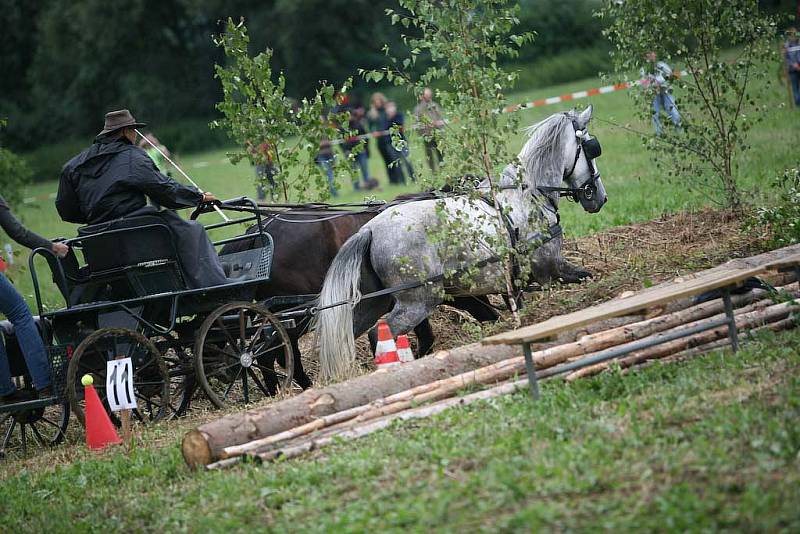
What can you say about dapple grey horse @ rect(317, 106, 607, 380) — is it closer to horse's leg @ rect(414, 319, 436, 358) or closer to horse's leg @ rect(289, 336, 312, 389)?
horse's leg @ rect(414, 319, 436, 358)

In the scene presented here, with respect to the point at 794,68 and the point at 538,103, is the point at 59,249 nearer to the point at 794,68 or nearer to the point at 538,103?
the point at 794,68

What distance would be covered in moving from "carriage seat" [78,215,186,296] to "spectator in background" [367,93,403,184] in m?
14.6

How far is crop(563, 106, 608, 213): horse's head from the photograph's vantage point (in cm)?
920

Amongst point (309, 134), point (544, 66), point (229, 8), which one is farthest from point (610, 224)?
point (229, 8)

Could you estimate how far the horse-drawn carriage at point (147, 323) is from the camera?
25.2 feet

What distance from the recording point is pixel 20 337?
7.88m

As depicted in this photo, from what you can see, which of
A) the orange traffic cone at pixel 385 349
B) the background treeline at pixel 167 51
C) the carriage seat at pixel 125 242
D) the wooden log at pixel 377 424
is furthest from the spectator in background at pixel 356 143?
the background treeline at pixel 167 51

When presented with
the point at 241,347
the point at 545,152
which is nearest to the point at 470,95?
the point at 545,152

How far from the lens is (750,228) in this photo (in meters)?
10.5

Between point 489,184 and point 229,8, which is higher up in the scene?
point 229,8

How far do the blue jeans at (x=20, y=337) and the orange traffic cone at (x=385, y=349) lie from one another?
8.26 ft

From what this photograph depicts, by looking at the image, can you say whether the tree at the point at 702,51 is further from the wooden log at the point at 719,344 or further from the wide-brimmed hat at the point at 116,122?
the wide-brimmed hat at the point at 116,122

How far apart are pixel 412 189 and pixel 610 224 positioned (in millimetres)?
8188

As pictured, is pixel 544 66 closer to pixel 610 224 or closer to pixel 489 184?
pixel 610 224
